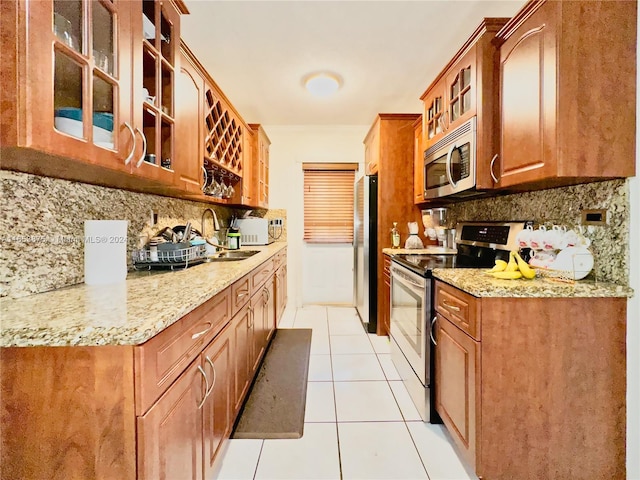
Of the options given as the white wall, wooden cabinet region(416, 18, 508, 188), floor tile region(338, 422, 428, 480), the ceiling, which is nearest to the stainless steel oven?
floor tile region(338, 422, 428, 480)

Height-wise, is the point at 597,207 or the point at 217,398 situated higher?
the point at 597,207

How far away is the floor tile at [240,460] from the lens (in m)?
1.43

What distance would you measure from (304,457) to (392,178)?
254 centimetres

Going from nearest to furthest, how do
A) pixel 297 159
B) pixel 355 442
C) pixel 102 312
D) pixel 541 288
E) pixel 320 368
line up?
1. pixel 102 312
2. pixel 541 288
3. pixel 355 442
4. pixel 320 368
5. pixel 297 159

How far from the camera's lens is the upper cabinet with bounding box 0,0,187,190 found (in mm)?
779

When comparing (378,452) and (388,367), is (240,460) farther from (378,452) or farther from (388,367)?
(388,367)

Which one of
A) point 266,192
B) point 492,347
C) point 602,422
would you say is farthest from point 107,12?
point 266,192

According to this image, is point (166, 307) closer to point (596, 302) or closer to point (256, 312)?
point (256, 312)

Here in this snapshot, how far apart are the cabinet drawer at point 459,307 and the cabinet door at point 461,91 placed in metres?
1.09

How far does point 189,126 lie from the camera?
180 centimetres

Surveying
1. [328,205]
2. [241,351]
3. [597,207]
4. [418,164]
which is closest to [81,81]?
[241,351]

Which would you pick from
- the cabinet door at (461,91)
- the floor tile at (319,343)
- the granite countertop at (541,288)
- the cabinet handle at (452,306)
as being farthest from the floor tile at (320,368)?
the cabinet door at (461,91)

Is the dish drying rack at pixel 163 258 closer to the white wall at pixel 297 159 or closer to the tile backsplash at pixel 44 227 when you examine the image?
the tile backsplash at pixel 44 227

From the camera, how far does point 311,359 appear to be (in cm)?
266
